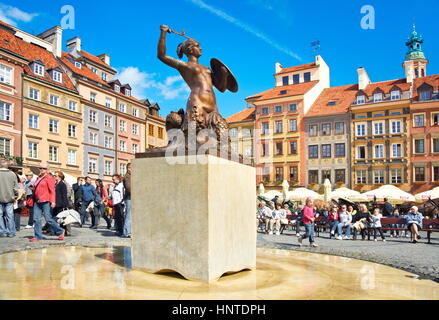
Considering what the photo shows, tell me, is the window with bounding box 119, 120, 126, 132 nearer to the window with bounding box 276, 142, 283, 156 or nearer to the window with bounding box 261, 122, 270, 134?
the window with bounding box 261, 122, 270, 134

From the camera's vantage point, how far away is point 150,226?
5.22 meters

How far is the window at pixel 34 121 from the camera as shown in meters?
34.9

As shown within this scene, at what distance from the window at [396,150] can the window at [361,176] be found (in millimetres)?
3621

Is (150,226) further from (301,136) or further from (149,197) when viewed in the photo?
(301,136)

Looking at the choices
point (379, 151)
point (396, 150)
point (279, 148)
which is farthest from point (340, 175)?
point (279, 148)

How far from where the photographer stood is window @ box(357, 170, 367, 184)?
4434cm

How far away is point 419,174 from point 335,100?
1321cm

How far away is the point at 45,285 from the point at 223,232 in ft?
7.12

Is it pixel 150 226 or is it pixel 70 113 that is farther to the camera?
pixel 70 113

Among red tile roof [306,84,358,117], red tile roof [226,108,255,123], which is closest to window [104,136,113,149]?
red tile roof [226,108,255,123]

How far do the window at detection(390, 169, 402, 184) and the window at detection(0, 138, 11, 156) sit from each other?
124 ft

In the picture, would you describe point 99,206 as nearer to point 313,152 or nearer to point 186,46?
point 186,46

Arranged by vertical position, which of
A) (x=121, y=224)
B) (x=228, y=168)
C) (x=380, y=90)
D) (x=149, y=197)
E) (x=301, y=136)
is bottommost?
(x=121, y=224)
